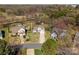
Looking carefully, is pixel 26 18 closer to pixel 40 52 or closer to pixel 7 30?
pixel 7 30

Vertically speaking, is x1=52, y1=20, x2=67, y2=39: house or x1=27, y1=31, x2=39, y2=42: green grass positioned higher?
x1=52, y1=20, x2=67, y2=39: house

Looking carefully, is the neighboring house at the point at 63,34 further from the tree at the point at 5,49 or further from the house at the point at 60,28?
the tree at the point at 5,49

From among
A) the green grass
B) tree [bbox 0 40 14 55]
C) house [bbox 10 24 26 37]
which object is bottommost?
tree [bbox 0 40 14 55]

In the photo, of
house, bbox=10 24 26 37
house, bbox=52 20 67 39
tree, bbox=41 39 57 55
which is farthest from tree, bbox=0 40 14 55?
house, bbox=52 20 67 39

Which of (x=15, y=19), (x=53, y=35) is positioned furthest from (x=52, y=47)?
(x=15, y=19)

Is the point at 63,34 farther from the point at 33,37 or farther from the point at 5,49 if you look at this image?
the point at 5,49

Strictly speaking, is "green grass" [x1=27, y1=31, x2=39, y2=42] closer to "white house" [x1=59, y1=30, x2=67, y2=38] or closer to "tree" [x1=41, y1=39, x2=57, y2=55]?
"tree" [x1=41, y1=39, x2=57, y2=55]

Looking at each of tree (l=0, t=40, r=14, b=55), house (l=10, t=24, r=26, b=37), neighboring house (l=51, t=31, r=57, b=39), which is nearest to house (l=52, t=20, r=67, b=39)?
neighboring house (l=51, t=31, r=57, b=39)

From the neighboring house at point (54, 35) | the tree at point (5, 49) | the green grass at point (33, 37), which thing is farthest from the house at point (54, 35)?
the tree at point (5, 49)
